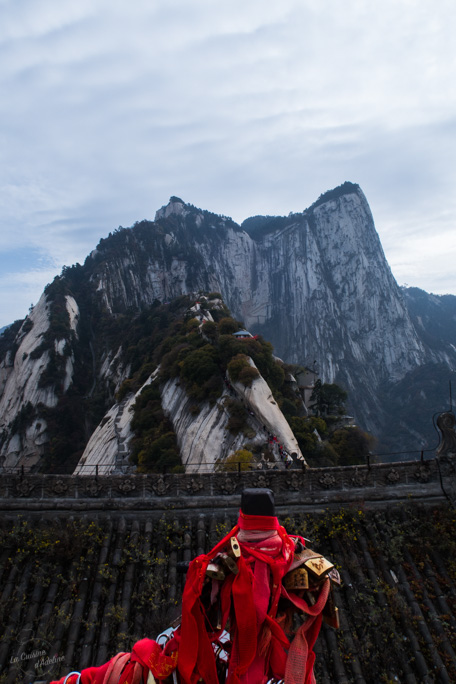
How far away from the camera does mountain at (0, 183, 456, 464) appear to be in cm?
6116

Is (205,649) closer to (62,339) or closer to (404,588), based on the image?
(404,588)

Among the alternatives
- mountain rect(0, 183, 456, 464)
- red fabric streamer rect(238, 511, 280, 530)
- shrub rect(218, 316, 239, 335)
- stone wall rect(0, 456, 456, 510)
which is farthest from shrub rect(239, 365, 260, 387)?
mountain rect(0, 183, 456, 464)

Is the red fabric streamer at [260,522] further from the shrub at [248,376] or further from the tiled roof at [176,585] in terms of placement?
the shrub at [248,376]

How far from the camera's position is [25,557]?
19.7ft

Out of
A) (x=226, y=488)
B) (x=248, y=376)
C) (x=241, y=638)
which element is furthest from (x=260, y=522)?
(x=248, y=376)

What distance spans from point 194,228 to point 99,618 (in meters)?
138

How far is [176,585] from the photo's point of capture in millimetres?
5715

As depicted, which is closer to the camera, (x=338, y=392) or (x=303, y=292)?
(x=338, y=392)

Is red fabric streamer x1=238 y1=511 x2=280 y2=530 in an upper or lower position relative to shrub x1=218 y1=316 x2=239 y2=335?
lower

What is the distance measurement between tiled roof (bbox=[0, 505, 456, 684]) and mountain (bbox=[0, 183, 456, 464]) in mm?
48054

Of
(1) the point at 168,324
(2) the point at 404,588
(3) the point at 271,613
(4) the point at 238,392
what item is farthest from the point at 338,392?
(3) the point at 271,613

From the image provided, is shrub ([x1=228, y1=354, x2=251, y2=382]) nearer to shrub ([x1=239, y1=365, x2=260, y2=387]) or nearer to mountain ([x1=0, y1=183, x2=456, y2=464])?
shrub ([x1=239, y1=365, x2=260, y2=387])

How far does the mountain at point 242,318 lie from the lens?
6116 cm

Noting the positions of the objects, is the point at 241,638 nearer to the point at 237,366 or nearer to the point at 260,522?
the point at 260,522
